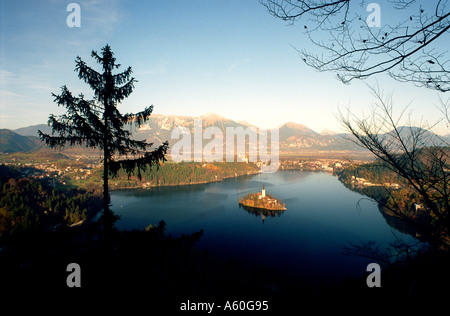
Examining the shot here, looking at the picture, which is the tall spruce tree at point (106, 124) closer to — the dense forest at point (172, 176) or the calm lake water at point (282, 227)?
the calm lake water at point (282, 227)

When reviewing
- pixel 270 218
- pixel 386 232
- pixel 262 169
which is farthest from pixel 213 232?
pixel 262 169

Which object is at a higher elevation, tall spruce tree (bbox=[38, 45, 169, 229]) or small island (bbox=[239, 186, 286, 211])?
tall spruce tree (bbox=[38, 45, 169, 229])

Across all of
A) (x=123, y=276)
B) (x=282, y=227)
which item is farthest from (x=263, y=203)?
(x=123, y=276)

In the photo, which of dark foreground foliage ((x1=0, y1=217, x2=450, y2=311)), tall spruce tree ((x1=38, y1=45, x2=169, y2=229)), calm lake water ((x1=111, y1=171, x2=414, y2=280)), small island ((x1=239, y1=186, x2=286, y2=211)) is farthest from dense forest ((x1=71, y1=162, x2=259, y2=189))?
tall spruce tree ((x1=38, y1=45, x2=169, y2=229))

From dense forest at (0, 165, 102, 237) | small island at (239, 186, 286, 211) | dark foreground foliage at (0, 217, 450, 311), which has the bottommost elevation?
small island at (239, 186, 286, 211)

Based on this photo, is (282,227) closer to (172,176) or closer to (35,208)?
(35,208)

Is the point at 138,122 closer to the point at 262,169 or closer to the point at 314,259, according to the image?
the point at 314,259

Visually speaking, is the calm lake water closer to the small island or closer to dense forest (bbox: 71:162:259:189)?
the small island

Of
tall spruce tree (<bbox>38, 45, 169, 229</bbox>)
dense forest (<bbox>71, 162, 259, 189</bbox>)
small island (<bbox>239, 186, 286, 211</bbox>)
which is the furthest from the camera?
dense forest (<bbox>71, 162, 259, 189</bbox>)

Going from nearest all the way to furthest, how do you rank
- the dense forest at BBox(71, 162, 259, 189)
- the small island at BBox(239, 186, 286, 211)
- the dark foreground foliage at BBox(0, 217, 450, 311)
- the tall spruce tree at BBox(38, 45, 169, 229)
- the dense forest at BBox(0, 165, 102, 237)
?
the dark foreground foliage at BBox(0, 217, 450, 311) < the tall spruce tree at BBox(38, 45, 169, 229) < the dense forest at BBox(0, 165, 102, 237) < the small island at BBox(239, 186, 286, 211) < the dense forest at BBox(71, 162, 259, 189)
